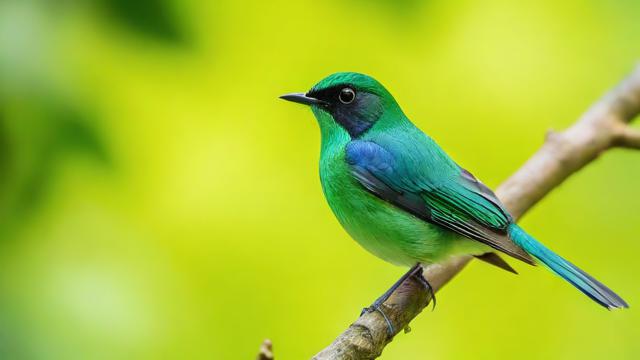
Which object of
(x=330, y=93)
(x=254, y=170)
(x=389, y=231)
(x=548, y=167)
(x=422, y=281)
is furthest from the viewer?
(x=254, y=170)

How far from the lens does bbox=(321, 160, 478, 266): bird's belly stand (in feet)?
11.5

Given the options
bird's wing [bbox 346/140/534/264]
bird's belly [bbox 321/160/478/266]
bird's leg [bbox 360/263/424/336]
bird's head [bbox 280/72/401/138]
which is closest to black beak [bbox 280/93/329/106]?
bird's head [bbox 280/72/401/138]

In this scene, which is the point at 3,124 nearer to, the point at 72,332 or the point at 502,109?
the point at 72,332

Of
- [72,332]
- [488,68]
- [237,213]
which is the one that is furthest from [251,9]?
[72,332]

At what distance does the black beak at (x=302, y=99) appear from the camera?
362 centimetres

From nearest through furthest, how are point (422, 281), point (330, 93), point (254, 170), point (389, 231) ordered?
1. point (389, 231)
2. point (422, 281)
3. point (330, 93)
4. point (254, 170)

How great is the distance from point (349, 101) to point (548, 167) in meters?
1.22

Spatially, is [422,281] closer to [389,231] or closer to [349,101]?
[389,231]

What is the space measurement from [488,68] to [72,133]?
10.4ft

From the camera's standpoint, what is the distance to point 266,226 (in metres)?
4.14

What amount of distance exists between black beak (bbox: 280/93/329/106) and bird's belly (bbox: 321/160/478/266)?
15.4 inches

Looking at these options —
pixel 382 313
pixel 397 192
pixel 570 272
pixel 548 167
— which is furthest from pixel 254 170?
pixel 570 272

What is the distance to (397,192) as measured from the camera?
365 cm

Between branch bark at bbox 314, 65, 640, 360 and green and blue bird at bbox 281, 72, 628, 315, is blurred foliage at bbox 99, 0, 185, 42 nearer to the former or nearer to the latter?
green and blue bird at bbox 281, 72, 628, 315
